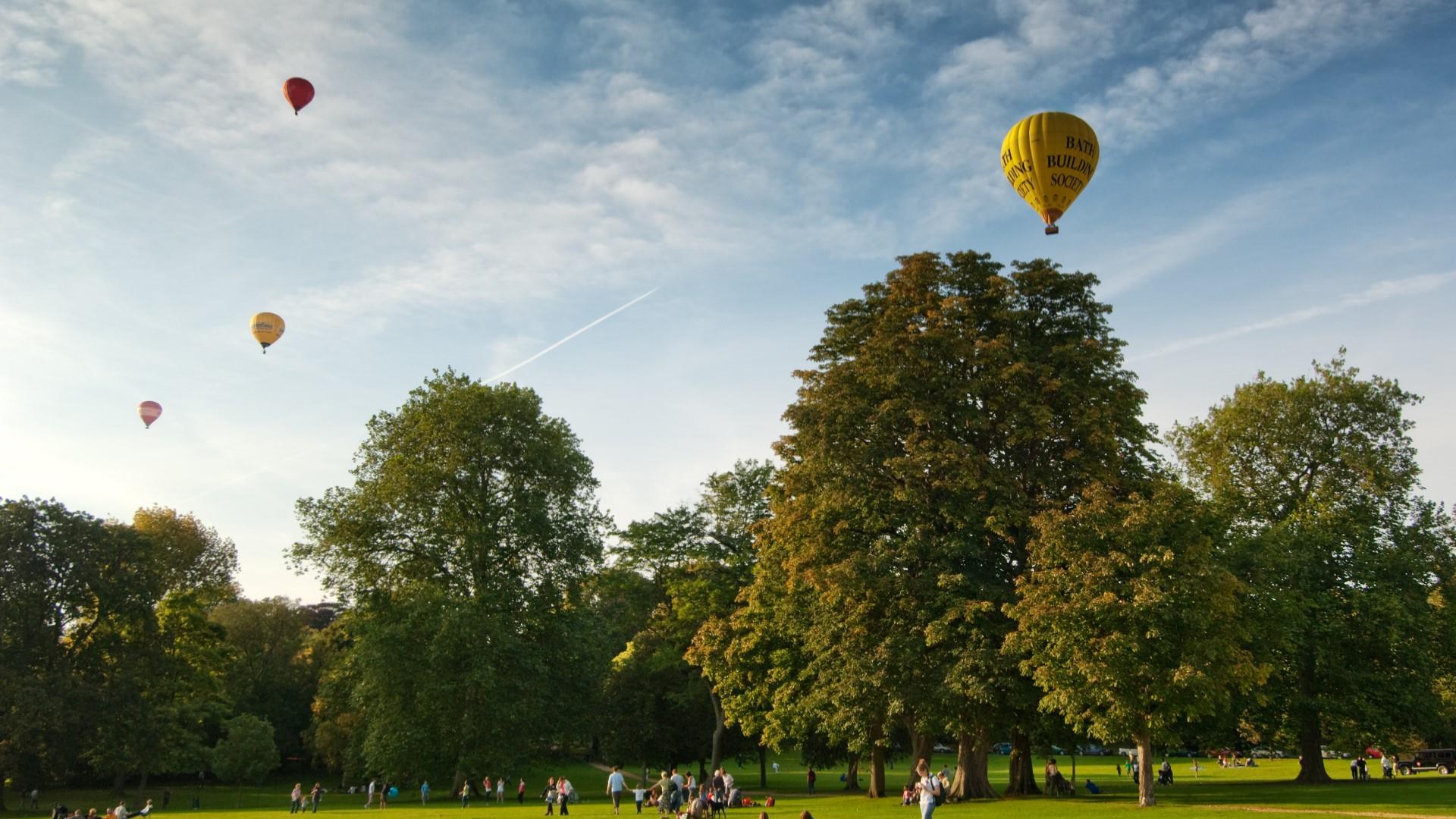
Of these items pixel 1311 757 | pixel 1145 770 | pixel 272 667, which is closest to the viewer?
pixel 1145 770

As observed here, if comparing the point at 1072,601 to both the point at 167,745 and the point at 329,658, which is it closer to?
the point at 167,745

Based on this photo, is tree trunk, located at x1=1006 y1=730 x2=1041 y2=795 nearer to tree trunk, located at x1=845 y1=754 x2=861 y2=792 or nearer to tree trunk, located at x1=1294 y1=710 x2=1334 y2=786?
tree trunk, located at x1=1294 y1=710 x2=1334 y2=786

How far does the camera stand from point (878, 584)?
33.2m

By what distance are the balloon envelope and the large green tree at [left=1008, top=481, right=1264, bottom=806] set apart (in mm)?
38924

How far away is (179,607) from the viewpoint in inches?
2324

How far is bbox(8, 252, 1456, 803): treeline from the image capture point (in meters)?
31.2

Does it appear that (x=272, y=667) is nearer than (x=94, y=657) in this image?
No

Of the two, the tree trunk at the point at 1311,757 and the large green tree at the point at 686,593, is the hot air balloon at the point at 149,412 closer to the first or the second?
the large green tree at the point at 686,593

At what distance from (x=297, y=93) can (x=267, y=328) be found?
1602 centimetres

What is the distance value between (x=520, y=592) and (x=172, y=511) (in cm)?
3965

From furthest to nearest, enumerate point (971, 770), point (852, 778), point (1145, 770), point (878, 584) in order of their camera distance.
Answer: point (852, 778)
point (971, 770)
point (878, 584)
point (1145, 770)

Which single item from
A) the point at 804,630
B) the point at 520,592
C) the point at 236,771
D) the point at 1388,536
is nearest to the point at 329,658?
the point at 236,771

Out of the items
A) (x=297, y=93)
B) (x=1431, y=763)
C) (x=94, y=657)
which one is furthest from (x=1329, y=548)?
(x=94, y=657)

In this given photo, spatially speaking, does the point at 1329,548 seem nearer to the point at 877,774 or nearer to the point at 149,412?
the point at 877,774
